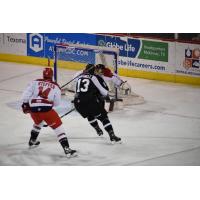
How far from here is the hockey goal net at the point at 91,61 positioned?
39.0 ft

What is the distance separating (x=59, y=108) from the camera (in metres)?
11.8

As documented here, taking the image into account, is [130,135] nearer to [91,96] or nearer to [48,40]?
[91,96]

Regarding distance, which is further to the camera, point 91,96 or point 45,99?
point 91,96

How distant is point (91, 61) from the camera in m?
12.7

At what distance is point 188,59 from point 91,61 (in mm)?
1526

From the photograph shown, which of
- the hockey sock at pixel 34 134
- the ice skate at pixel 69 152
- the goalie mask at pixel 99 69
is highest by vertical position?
the goalie mask at pixel 99 69

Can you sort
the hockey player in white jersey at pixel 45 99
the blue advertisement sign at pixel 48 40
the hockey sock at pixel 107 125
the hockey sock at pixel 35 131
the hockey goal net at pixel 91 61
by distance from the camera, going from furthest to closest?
the blue advertisement sign at pixel 48 40, the hockey goal net at pixel 91 61, the hockey sock at pixel 107 125, the hockey sock at pixel 35 131, the hockey player in white jersey at pixel 45 99

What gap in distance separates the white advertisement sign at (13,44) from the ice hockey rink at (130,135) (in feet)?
5.75

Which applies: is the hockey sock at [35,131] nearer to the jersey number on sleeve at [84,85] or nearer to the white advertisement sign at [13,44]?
the jersey number on sleeve at [84,85]

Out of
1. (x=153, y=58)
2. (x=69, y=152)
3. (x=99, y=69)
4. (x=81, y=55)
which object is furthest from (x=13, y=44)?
(x=69, y=152)

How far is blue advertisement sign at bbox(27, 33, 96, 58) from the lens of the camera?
1394 centimetres

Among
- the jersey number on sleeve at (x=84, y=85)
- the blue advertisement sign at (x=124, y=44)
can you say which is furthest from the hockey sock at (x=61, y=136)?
the blue advertisement sign at (x=124, y=44)

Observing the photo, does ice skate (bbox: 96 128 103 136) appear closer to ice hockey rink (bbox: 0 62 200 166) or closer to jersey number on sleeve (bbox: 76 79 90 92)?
ice hockey rink (bbox: 0 62 200 166)

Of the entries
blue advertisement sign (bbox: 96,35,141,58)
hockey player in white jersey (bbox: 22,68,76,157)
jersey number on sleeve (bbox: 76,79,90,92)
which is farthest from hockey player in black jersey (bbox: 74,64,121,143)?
blue advertisement sign (bbox: 96,35,141,58)
